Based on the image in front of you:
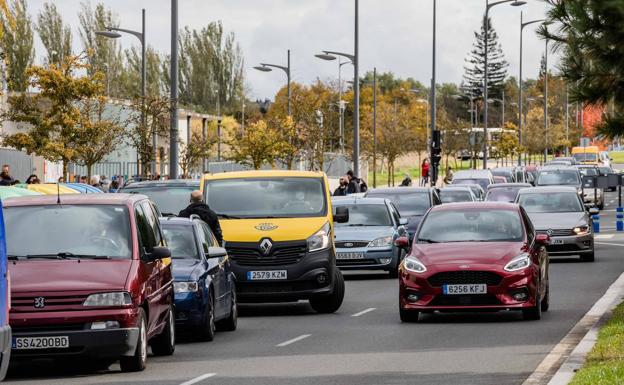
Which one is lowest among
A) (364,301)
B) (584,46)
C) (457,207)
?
(364,301)

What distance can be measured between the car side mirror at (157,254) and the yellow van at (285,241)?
23.8 ft

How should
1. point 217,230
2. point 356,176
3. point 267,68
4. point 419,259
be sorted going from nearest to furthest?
point 419,259 < point 217,230 < point 356,176 < point 267,68

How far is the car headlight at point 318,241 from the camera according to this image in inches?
915

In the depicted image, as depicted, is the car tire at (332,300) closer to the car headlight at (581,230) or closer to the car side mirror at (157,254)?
the car side mirror at (157,254)


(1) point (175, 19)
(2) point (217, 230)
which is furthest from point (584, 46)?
(1) point (175, 19)

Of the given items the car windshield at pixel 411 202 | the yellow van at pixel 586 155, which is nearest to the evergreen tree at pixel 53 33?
the yellow van at pixel 586 155

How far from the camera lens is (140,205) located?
16875mm

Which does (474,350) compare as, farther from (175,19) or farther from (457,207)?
(175,19)

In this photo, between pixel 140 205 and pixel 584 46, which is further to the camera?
pixel 140 205

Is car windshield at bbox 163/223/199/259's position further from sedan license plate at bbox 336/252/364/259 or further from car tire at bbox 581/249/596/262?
car tire at bbox 581/249/596/262

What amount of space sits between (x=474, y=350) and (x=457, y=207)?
5.62 metres

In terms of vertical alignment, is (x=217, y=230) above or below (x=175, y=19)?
below

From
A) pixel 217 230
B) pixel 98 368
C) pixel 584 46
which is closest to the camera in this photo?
pixel 584 46

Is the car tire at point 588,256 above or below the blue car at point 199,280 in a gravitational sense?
below
